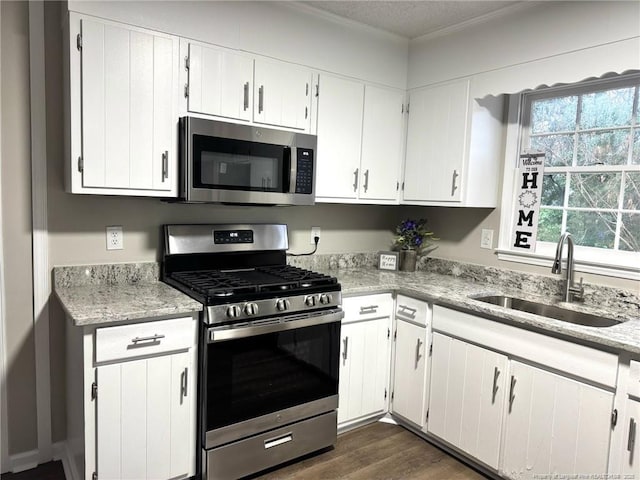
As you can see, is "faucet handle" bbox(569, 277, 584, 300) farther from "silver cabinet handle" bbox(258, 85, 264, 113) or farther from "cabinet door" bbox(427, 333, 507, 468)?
"silver cabinet handle" bbox(258, 85, 264, 113)

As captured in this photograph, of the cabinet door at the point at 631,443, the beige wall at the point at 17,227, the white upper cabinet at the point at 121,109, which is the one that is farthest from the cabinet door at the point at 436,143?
the beige wall at the point at 17,227

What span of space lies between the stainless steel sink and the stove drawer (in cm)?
113

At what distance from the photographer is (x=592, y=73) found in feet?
7.10

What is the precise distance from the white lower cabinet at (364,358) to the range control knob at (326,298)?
179 mm

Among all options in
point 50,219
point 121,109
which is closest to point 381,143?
point 121,109

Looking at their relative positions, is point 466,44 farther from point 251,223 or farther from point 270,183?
point 251,223

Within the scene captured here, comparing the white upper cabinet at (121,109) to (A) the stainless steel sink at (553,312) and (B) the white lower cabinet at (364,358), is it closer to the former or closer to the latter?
(B) the white lower cabinet at (364,358)

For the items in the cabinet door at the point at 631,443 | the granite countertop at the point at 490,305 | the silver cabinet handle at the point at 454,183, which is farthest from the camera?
the silver cabinet handle at the point at 454,183

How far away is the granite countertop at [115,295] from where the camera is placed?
1.79 meters

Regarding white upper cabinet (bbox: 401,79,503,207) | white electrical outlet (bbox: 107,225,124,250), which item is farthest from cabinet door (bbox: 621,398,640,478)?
white electrical outlet (bbox: 107,225,124,250)

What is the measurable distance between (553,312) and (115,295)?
87.0 inches

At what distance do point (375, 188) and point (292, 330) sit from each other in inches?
47.5

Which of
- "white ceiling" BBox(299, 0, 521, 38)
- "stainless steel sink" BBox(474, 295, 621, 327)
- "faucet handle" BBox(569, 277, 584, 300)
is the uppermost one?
"white ceiling" BBox(299, 0, 521, 38)

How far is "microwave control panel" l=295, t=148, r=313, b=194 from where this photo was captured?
253 centimetres
